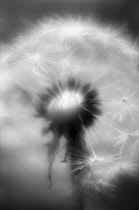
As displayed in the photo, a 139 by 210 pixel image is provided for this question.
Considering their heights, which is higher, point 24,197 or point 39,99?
point 39,99

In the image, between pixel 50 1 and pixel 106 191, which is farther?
pixel 50 1

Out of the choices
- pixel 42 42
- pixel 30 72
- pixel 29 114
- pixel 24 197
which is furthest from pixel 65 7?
pixel 24 197

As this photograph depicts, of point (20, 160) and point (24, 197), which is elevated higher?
point (20, 160)

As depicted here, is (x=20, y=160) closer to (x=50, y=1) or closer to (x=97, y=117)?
(x=97, y=117)

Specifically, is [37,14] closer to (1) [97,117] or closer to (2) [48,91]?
(2) [48,91]

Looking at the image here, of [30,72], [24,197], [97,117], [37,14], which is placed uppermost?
[37,14]

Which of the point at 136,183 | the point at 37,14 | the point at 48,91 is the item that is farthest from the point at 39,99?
the point at 136,183
